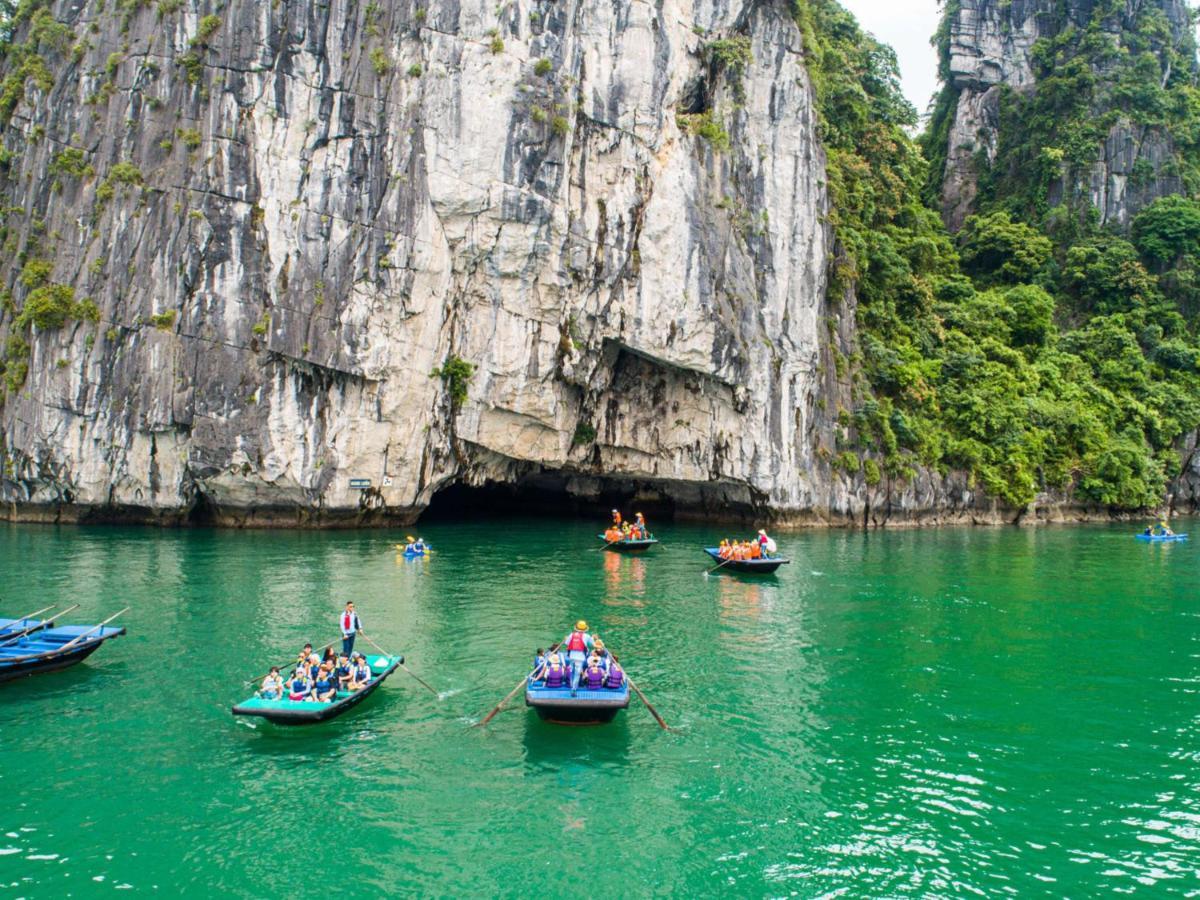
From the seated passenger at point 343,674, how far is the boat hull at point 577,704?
2.94m

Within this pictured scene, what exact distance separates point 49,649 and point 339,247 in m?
21.2

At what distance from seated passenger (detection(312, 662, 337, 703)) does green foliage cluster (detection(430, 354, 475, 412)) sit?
71.9 ft

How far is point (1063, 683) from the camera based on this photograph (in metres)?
16.4

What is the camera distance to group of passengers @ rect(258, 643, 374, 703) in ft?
44.0

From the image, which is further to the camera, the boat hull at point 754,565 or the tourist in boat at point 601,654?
the boat hull at point 754,565

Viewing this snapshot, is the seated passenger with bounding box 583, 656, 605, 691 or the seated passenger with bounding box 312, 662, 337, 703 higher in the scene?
the seated passenger with bounding box 583, 656, 605, 691

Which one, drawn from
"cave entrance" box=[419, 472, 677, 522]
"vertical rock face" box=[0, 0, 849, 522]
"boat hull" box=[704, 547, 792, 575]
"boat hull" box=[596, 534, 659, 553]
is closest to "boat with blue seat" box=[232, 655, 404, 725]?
"boat hull" box=[704, 547, 792, 575]

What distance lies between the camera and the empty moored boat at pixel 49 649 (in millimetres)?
15250

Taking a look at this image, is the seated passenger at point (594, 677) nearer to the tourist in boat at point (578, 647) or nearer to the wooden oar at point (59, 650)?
the tourist in boat at point (578, 647)

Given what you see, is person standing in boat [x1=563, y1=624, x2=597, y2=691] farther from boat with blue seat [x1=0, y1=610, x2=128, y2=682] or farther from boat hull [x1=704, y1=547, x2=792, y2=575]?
boat hull [x1=704, y1=547, x2=792, y2=575]

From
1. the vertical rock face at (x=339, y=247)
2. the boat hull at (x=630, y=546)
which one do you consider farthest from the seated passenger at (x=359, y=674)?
the vertical rock face at (x=339, y=247)

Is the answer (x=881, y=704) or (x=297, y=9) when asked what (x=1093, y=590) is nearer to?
(x=881, y=704)

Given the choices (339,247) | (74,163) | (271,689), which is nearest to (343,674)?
(271,689)

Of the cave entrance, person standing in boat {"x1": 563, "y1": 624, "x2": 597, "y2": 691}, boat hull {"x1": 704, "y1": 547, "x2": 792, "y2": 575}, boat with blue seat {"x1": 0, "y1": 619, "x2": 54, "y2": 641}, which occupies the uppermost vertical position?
the cave entrance
